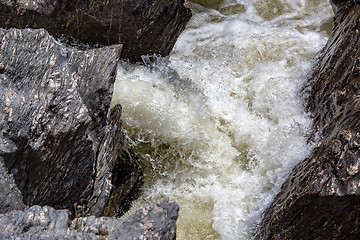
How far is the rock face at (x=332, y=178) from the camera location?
9.19 ft

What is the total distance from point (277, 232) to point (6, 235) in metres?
1.89

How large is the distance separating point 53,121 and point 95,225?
2.86ft

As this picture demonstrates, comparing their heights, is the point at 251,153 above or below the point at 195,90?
below

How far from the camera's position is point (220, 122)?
4492 mm

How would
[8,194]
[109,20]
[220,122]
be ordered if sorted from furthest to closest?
[220,122] → [109,20] → [8,194]

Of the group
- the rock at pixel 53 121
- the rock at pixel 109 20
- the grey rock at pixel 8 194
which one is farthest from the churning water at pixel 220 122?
the grey rock at pixel 8 194

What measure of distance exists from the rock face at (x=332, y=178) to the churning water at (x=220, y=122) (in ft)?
1.28

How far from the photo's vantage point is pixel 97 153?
3.26 metres

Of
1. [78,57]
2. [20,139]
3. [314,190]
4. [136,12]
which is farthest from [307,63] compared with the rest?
[20,139]

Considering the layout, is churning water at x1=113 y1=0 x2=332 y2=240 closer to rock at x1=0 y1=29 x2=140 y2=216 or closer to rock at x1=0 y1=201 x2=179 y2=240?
rock at x1=0 y1=29 x2=140 y2=216

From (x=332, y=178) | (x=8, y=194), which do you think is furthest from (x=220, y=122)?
(x=8, y=194)

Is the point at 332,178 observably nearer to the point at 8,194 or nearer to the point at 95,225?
the point at 95,225

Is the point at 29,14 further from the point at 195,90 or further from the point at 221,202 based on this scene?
the point at 221,202

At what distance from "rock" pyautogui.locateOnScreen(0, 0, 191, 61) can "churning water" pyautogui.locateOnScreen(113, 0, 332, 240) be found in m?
0.26
